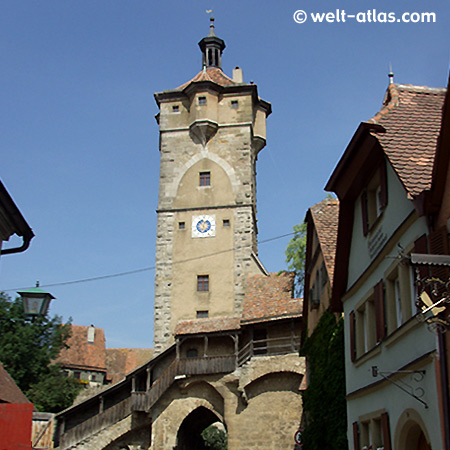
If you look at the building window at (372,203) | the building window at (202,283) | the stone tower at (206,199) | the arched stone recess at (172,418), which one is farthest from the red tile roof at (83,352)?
the building window at (372,203)

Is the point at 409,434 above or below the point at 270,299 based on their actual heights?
below

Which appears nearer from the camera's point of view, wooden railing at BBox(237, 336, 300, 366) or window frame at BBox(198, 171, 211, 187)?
wooden railing at BBox(237, 336, 300, 366)

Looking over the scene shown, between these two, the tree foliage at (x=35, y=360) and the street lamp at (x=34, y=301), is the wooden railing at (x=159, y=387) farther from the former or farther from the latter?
the street lamp at (x=34, y=301)

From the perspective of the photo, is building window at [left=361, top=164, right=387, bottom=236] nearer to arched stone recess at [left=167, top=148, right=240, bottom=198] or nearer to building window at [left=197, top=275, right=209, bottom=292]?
building window at [left=197, top=275, right=209, bottom=292]

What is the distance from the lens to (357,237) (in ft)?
38.9

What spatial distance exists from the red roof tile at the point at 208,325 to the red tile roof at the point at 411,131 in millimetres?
18487

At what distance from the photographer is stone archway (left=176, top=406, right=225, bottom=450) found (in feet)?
99.0

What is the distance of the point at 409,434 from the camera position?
8797 millimetres

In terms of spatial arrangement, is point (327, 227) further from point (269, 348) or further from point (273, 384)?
point (269, 348)

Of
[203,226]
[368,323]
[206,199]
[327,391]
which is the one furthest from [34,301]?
[206,199]

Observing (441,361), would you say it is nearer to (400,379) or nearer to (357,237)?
(400,379)

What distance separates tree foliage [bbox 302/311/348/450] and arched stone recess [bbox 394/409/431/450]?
389 cm

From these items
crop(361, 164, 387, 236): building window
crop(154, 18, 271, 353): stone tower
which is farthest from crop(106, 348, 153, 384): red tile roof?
crop(361, 164, 387, 236): building window

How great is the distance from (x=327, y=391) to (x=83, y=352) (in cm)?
3574
